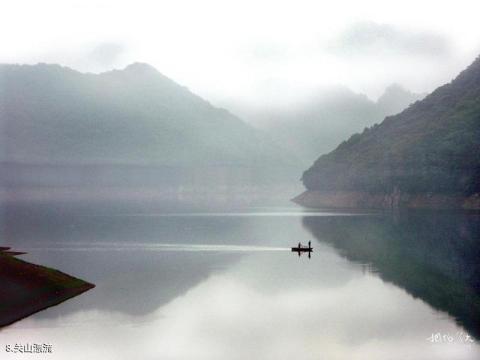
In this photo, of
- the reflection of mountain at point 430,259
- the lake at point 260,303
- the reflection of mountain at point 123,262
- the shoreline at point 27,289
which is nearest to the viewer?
the lake at point 260,303

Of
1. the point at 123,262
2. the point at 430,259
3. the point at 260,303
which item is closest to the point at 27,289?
the point at 260,303

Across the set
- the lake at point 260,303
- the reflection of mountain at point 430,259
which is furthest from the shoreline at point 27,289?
the reflection of mountain at point 430,259

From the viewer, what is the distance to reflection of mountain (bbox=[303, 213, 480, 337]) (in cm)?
8400

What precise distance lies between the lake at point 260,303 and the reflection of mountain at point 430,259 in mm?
229

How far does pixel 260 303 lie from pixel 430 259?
2178 inches

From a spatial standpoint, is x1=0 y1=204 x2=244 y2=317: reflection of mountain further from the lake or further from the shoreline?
the shoreline

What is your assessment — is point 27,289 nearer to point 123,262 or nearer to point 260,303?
point 260,303

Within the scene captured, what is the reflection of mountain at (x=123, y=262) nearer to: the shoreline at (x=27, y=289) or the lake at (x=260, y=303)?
the lake at (x=260, y=303)

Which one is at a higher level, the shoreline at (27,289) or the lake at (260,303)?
the shoreline at (27,289)

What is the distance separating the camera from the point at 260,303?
8362 cm

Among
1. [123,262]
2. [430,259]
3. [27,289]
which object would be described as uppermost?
[27,289]

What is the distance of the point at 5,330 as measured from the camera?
208ft

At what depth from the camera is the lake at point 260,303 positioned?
61281 millimetres

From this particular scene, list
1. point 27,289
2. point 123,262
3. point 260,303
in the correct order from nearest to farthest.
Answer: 1. point 27,289
2. point 260,303
3. point 123,262
